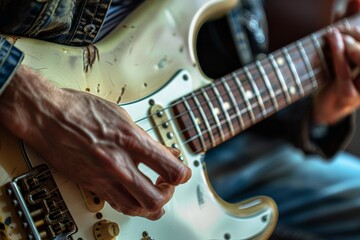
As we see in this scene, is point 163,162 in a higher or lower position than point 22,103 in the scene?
lower

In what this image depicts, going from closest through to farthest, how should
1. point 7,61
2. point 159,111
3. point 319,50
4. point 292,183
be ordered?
point 7,61 < point 159,111 < point 319,50 < point 292,183

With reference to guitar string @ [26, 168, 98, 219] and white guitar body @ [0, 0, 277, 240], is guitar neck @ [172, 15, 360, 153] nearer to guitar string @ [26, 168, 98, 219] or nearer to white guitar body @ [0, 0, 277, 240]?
white guitar body @ [0, 0, 277, 240]

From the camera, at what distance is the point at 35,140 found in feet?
1.71

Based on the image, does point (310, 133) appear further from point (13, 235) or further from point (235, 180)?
point (13, 235)

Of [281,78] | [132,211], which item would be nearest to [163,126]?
[132,211]

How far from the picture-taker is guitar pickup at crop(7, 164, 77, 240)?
52 cm

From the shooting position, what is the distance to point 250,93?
28.2 inches

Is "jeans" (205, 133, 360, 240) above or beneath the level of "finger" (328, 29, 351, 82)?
beneath

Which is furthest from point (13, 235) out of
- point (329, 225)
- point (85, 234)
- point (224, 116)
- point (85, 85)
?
point (329, 225)

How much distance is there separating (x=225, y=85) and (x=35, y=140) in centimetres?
→ 27

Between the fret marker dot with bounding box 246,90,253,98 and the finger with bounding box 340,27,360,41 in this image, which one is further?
the finger with bounding box 340,27,360,41

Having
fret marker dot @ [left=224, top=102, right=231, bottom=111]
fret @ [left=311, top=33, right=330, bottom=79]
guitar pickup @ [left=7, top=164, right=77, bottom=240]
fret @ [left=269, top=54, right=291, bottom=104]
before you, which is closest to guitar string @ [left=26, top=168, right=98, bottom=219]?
guitar pickup @ [left=7, top=164, right=77, bottom=240]

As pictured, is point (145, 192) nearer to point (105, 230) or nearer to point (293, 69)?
point (105, 230)

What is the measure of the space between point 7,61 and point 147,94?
0.18 meters
